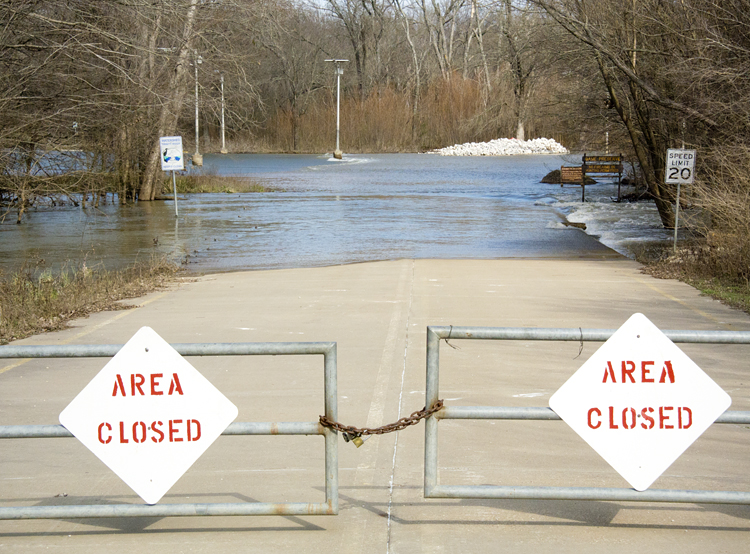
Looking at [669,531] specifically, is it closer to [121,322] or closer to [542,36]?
[121,322]

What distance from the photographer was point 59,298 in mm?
10578

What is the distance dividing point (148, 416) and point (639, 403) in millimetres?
2309

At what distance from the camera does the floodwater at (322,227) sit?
18.3m

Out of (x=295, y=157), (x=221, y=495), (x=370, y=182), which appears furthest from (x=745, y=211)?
(x=295, y=157)

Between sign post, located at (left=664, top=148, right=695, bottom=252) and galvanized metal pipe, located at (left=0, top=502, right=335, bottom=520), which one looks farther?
sign post, located at (left=664, top=148, right=695, bottom=252)

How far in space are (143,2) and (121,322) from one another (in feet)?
16.1

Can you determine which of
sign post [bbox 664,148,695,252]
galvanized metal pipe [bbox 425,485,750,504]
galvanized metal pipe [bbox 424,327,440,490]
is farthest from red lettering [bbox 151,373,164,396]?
sign post [bbox 664,148,695,252]

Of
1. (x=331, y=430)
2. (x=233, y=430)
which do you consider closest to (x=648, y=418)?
(x=331, y=430)

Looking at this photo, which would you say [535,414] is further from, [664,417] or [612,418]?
[664,417]

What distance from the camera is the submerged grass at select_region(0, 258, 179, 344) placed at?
30.2 feet

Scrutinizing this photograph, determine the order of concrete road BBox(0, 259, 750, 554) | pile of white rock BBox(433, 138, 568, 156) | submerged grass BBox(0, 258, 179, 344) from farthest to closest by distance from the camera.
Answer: pile of white rock BBox(433, 138, 568, 156) < submerged grass BBox(0, 258, 179, 344) < concrete road BBox(0, 259, 750, 554)

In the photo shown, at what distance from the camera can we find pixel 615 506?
4574 mm

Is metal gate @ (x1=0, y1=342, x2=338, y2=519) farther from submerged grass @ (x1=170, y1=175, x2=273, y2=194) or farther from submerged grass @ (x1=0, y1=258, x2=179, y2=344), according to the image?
submerged grass @ (x1=170, y1=175, x2=273, y2=194)

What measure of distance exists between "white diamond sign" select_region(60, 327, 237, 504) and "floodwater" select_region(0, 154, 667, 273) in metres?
11.6
